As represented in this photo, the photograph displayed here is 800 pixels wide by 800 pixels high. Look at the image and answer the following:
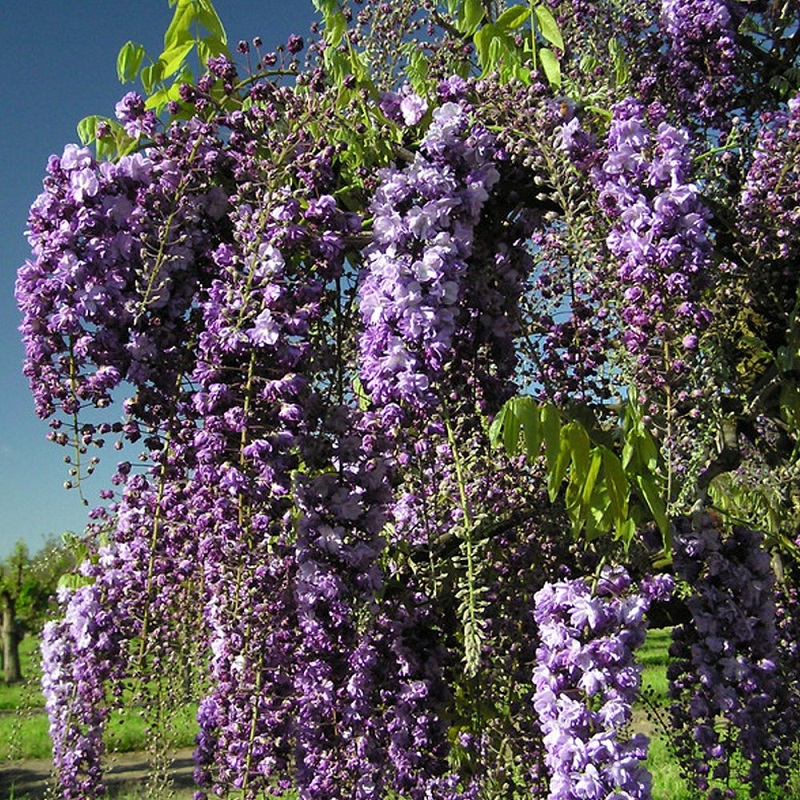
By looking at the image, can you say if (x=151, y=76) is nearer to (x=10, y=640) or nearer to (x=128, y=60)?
(x=128, y=60)

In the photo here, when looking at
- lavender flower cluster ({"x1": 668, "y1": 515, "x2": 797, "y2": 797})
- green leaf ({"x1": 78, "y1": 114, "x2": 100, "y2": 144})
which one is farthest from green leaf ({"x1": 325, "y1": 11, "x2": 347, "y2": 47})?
lavender flower cluster ({"x1": 668, "y1": 515, "x2": 797, "y2": 797})

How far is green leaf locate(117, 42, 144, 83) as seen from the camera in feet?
7.21

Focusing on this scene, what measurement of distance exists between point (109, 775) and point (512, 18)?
25.8 feet

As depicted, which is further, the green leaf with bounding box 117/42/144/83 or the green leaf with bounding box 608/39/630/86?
the green leaf with bounding box 608/39/630/86

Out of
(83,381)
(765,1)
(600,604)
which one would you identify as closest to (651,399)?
(600,604)

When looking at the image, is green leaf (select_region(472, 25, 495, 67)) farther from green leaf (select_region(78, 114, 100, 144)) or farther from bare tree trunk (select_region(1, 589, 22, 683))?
bare tree trunk (select_region(1, 589, 22, 683))

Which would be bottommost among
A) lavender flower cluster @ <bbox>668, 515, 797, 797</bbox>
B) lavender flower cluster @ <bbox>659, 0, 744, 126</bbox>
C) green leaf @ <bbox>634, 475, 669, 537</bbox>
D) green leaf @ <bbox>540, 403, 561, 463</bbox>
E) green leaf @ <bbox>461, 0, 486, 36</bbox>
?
lavender flower cluster @ <bbox>668, 515, 797, 797</bbox>

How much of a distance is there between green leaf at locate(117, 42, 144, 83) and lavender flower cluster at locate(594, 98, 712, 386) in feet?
3.87

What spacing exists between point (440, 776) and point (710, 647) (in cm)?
86

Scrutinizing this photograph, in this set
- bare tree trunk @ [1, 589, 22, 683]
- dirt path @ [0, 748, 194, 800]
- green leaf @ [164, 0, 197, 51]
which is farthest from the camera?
bare tree trunk @ [1, 589, 22, 683]

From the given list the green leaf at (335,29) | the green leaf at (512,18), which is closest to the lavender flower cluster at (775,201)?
the green leaf at (512,18)

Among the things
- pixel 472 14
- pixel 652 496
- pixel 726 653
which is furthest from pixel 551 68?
pixel 726 653

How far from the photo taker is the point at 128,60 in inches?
86.6

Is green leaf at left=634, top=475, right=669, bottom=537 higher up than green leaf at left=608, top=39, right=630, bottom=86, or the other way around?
green leaf at left=608, top=39, right=630, bottom=86
